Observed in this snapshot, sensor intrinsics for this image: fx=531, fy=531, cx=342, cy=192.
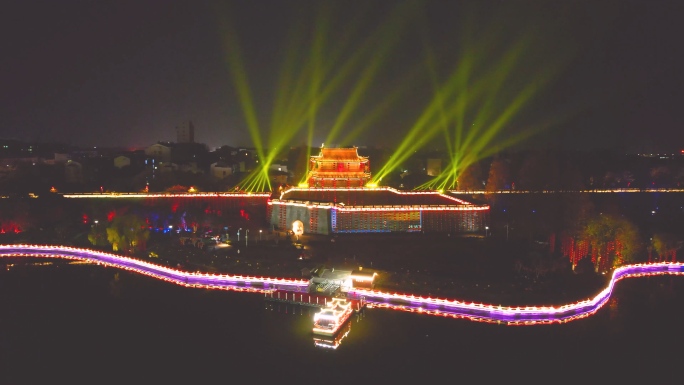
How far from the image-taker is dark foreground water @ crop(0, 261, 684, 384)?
1617 centimetres

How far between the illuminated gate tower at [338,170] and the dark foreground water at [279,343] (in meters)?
18.4

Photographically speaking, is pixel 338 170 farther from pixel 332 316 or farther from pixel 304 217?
pixel 332 316

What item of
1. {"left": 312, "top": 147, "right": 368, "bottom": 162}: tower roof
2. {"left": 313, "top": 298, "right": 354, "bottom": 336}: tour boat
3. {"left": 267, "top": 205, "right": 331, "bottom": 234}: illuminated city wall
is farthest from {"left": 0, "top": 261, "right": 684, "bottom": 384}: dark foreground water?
{"left": 312, "top": 147, "right": 368, "bottom": 162}: tower roof

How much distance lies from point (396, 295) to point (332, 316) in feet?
11.6

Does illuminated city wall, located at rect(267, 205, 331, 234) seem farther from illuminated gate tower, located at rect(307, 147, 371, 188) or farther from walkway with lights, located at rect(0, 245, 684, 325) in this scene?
illuminated gate tower, located at rect(307, 147, 371, 188)

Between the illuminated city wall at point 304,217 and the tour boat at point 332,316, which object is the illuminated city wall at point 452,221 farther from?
the tour boat at point 332,316

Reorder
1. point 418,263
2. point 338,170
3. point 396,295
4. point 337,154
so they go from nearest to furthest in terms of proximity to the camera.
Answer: point 396,295, point 418,263, point 338,170, point 337,154

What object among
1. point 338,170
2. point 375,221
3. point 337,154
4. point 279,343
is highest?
point 337,154

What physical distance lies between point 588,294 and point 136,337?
1743 cm

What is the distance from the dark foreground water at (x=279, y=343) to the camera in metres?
16.2

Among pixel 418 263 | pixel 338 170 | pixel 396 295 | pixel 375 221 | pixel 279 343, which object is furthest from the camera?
pixel 338 170

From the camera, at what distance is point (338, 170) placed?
134 feet

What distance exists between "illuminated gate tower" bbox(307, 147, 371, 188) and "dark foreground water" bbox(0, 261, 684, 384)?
18355 mm

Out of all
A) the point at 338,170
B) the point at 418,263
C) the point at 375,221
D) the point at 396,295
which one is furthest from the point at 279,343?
the point at 338,170
